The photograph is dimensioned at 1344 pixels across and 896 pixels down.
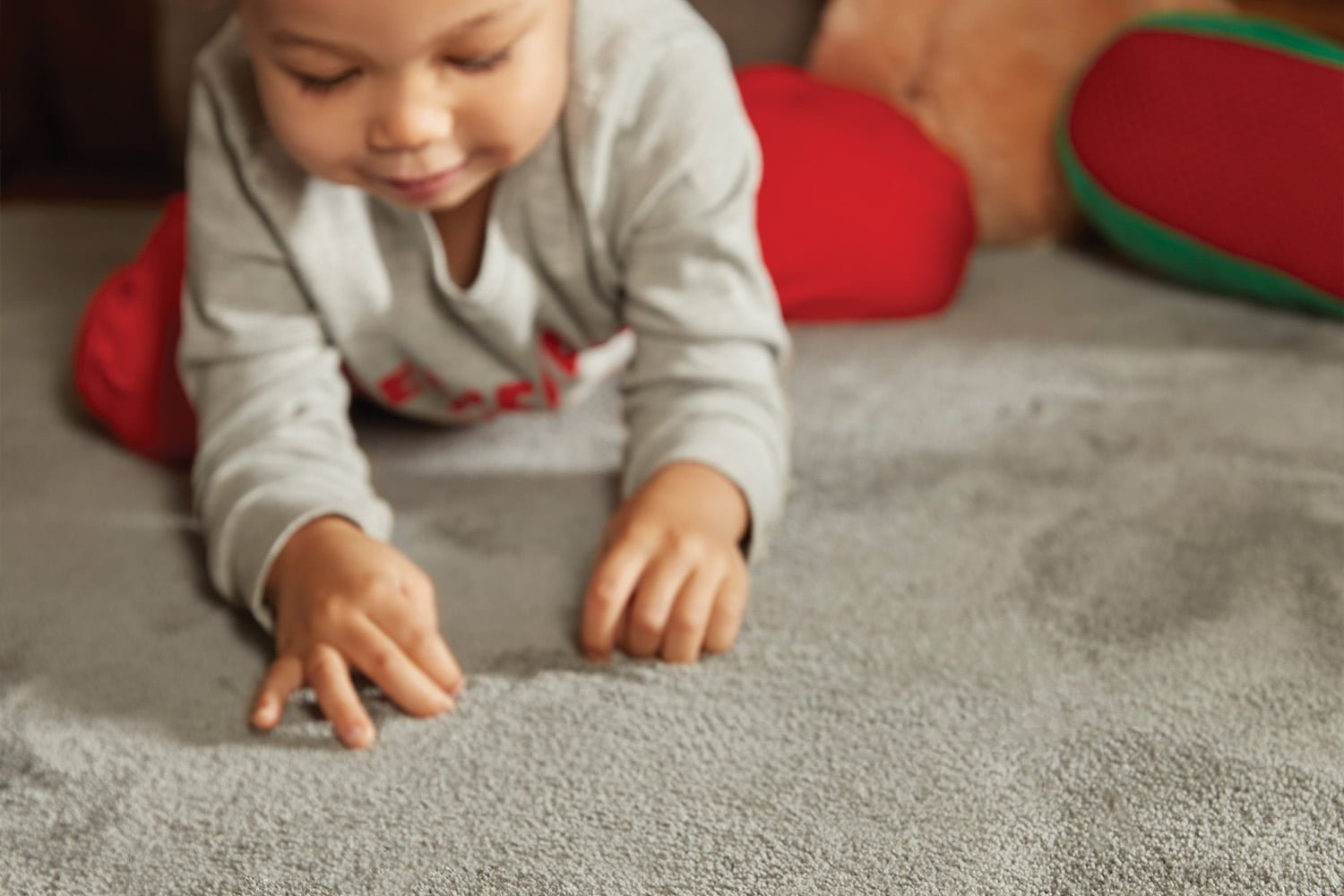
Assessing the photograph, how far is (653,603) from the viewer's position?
0.60 meters

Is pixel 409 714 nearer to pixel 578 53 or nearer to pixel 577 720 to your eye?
pixel 577 720

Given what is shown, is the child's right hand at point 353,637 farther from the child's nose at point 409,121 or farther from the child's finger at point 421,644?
the child's nose at point 409,121

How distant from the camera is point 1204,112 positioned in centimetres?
95

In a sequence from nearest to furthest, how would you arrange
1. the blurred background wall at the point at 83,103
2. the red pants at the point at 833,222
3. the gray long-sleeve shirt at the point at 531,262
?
the gray long-sleeve shirt at the point at 531,262
the red pants at the point at 833,222
the blurred background wall at the point at 83,103

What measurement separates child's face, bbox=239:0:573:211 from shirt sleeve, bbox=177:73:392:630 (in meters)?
0.11

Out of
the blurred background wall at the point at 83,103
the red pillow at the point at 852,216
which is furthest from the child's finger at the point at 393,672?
the blurred background wall at the point at 83,103

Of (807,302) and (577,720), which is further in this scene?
(807,302)

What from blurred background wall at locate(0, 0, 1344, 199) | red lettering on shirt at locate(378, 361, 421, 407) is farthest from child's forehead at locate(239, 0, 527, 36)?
blurred background wall at locate(0, 0, 1344, 199)

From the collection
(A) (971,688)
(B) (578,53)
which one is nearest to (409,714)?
(A) (971,688)

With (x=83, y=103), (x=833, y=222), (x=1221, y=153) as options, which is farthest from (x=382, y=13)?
(x=83, y=103)

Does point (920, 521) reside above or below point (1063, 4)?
below

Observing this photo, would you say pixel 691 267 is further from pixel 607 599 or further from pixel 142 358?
pixel 142 358

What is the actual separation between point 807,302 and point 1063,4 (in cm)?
35

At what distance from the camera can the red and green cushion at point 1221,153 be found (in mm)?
910
